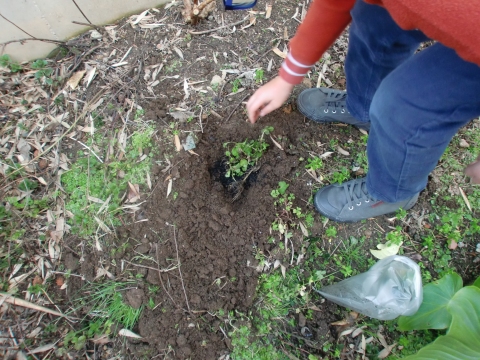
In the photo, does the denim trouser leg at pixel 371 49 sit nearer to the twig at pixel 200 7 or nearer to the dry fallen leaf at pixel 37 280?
the twig at pixel 200 7

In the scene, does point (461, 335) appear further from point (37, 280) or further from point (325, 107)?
point (37, 280)

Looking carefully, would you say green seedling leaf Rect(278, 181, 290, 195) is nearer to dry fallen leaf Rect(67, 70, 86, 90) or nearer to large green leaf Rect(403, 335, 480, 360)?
large green leaf Rect(403, 335, 480, 360)

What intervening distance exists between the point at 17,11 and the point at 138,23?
0.79 metres

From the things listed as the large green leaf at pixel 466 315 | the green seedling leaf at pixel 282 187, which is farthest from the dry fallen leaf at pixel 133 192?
the large green leaf at pixel 466 315

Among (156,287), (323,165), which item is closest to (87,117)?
(156,287)

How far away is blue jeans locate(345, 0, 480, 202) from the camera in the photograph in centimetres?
112

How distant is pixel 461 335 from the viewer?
146 centimetres

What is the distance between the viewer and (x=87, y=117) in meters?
2.37

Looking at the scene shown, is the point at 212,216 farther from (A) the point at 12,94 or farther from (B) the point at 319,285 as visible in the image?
(A) the point at 12,94

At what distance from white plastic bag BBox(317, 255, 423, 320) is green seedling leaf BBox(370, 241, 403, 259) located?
0.96 ft

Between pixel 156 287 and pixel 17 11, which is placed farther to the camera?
pixel 17 11

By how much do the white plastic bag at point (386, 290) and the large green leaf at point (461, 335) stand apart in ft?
0.53

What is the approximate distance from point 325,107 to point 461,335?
4.79 ft

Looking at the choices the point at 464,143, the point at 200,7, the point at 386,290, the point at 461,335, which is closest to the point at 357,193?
the point at 386,290
